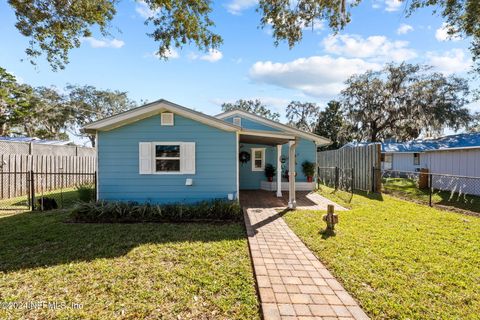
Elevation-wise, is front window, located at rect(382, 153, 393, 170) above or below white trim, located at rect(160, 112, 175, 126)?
below

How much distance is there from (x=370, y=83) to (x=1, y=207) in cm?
2762

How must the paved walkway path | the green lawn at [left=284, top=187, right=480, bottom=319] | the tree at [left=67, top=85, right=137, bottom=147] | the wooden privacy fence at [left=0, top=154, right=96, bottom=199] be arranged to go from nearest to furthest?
the paved walkway path
the green lawn at [left=284, top=187, right=480, bottom=319]
the wooden privacy fence at [left=0, top=154, right=96, bottom=199]
the tree at [left=67, top=85, right=137, bottom=147]

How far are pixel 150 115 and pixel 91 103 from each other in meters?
32.5

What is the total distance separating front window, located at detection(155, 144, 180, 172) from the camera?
790cm

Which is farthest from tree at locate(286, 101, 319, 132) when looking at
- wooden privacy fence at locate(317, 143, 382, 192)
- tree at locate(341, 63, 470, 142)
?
wooden privacy fence at locate(317, 143, 382, 192)

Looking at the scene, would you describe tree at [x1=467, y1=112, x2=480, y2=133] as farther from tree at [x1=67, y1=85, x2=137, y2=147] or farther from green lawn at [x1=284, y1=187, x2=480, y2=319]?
tree at [x1=67, y1=85, x2=137, y2=147]

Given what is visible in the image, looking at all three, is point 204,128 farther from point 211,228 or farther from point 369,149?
point 369,149

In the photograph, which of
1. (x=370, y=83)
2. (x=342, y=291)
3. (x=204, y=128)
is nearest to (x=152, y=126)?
(x=204, y=128)

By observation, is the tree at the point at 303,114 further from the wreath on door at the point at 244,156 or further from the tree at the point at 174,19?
the tree at the point at 174,19

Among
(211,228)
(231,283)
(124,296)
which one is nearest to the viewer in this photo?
(124,296)

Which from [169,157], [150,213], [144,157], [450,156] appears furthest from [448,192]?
[144,157]

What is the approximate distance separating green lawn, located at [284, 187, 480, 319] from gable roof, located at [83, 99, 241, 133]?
12.3 feet

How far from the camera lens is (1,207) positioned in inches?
324

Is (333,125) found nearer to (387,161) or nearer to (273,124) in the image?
(387,161)
